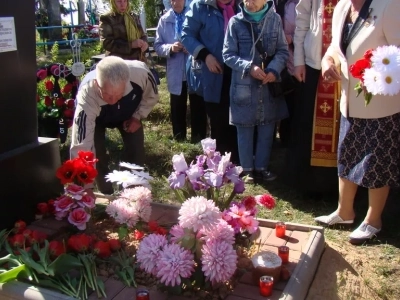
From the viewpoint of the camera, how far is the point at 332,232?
3410 millimetres

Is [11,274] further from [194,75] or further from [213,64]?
[194,75]

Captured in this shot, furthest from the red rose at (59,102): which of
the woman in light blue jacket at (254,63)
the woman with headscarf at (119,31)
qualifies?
the woman in light blue jacket at (254,63)

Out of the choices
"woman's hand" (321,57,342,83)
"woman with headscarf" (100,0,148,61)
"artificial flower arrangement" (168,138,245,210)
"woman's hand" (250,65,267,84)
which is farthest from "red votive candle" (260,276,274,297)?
"woman with headscarf" (100,0,148,61)

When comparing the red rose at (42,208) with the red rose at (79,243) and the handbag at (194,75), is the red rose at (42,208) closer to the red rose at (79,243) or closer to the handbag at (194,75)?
the red rose at (79,243)

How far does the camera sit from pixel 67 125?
520cm

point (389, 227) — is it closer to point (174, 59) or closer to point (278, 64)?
point (278, 64)

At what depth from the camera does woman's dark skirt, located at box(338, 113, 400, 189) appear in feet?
10.0

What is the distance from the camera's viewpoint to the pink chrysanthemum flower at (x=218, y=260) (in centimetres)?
232

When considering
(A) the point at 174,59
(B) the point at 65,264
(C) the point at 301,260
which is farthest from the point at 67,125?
(C) the point at 301,260

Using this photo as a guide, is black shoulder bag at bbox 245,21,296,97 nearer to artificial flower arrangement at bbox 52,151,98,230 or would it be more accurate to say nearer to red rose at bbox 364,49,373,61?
red rose at bbox 364,49,373,61

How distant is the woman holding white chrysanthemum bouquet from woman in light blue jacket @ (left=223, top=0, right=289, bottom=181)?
0.69 m

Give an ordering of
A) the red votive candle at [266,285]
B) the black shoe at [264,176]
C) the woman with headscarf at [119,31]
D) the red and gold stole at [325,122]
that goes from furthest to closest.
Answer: the woman with headscarf at [119,31]
the black shoe at [264,176]
the red and gold stole at [325,122]
the red votive candle at [266,285]

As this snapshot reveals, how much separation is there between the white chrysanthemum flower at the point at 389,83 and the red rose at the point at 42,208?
2.13m

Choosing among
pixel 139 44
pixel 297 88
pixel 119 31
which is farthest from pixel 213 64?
pixel 119 31
